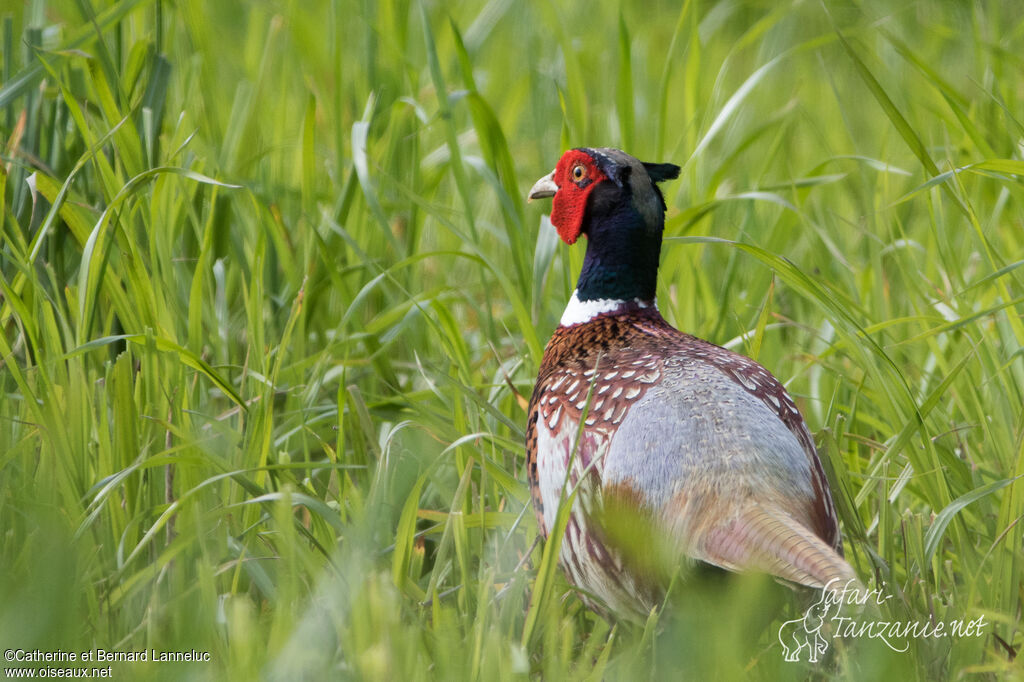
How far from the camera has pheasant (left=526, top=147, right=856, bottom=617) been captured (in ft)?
6.78

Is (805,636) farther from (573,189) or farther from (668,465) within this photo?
(573,189)

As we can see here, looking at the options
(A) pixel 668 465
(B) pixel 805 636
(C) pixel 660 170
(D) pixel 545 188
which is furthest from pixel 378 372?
(B) pixel 805 636

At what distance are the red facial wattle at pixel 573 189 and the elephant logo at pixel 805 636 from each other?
1286mm

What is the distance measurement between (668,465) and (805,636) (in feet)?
1.53

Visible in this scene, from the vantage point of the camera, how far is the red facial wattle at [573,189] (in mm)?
2984

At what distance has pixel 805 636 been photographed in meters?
2.24

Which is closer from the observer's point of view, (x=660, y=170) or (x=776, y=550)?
(x=776, y=550)

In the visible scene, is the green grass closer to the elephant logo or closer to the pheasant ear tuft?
the elephant logo

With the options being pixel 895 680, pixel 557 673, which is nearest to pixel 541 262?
pixel 557 673

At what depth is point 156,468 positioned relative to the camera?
2.65 m

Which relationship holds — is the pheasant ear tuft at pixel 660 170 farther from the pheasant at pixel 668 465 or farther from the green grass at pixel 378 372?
the pheasant at pixel 668 465

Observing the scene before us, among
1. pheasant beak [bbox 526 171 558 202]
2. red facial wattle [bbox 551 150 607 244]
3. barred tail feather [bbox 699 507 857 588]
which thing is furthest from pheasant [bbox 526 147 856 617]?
pheasant beak [bbox 526 171 558 202]

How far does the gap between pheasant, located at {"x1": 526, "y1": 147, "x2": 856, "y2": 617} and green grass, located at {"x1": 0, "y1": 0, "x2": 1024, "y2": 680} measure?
12cm

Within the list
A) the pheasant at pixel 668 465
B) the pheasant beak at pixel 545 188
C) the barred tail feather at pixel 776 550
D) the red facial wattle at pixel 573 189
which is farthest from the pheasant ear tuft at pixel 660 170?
the barred tail feather at pixel 776 550
